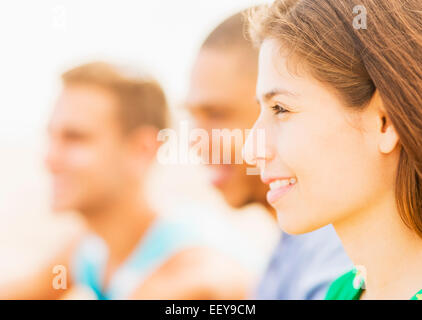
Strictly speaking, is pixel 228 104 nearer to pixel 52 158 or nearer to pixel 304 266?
pixel 304 266

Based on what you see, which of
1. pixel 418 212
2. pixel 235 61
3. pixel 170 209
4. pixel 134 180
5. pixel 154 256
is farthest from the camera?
pixel 134 180

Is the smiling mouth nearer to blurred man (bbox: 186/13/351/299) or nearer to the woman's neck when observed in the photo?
the woman's neck

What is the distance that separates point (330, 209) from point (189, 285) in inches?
35.0

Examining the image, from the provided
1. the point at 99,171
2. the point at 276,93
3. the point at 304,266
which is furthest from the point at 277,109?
the point at 99,171

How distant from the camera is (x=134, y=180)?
193cm

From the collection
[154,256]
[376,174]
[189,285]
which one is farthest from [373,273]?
[154,256]

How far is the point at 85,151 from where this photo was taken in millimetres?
1849

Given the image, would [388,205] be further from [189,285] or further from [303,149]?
[189,285]

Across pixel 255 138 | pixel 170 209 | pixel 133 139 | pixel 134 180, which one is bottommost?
pixel 255 138

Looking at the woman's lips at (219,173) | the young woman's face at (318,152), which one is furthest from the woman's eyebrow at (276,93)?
the woman's lips at (219,173)

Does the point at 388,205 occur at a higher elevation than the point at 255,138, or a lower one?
lower

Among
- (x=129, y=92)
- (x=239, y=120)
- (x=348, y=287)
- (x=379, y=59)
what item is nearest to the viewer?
(x=379, y=59)

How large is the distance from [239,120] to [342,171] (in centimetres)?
82

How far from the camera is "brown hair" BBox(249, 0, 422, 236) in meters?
0.66
